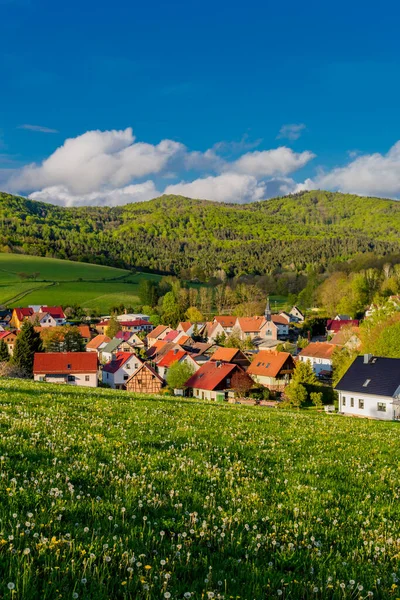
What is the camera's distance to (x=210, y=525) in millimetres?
6414

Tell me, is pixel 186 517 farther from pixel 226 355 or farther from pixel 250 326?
pixel 250 326

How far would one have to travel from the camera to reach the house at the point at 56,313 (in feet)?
542

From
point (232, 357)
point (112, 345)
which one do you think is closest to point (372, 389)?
point (232, 357)

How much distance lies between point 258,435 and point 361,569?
28.5 feet

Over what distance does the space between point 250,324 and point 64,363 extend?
3284 inches

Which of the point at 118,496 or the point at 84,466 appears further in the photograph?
the point at 84,466

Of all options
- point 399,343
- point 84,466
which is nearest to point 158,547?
point 84,466

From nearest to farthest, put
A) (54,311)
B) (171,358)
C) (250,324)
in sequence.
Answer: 1. (171,358)
2. (250,324)
3. (54,311)

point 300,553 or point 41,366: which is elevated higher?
point 300,553

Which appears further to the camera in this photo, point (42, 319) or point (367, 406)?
point (42, 319)

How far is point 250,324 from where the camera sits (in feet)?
502

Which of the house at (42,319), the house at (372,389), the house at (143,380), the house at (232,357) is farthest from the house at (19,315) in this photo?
the house at (372,389)

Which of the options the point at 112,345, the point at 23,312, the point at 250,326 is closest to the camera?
the point at 112,345

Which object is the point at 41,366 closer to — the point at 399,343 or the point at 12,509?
the point at 399,343
